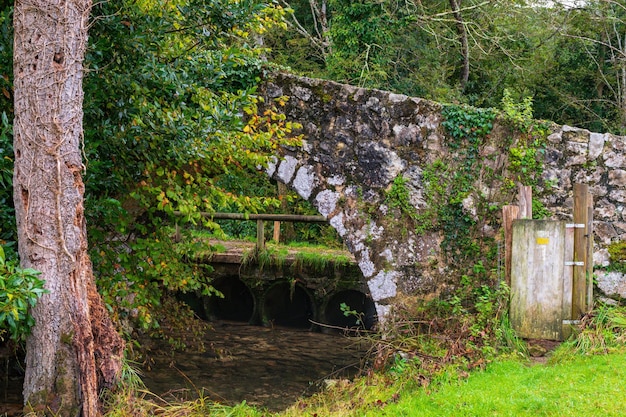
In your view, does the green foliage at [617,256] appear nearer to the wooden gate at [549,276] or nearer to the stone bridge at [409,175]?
the stone bridge at [409,175]

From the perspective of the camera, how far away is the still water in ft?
24.7

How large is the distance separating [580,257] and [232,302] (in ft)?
25.0

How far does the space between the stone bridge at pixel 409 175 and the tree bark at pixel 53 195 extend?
312 cm

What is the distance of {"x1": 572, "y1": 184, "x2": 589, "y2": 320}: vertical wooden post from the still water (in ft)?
7.36

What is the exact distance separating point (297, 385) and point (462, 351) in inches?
115

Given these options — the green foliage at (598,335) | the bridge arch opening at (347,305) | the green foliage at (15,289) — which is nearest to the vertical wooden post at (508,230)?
the green foliage at (598,335)

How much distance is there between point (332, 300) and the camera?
11.0m

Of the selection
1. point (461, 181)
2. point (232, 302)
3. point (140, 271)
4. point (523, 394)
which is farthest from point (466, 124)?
point (232, 302)

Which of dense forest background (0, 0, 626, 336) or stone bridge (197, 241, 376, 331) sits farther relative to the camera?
stone bridge (197, 241, 376, 331)

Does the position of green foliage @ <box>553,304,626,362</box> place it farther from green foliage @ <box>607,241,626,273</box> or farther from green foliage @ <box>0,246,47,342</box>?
green foliage @ <box>0,246,47,342</box>

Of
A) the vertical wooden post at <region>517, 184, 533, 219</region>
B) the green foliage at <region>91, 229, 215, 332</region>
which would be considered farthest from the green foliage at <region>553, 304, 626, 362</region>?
the green foliage at <region>91, 229, 215, 332</region>

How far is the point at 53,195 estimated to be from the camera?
4.08 meters

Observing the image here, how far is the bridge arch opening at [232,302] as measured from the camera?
11844mm

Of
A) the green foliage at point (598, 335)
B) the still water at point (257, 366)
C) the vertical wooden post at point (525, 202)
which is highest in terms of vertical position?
the vertical wooden post at point (525, 202)
